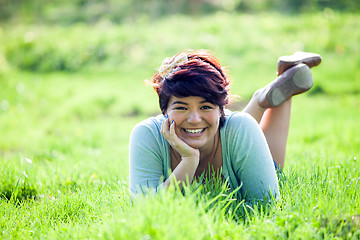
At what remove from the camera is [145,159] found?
Answer: 2678 millimetres

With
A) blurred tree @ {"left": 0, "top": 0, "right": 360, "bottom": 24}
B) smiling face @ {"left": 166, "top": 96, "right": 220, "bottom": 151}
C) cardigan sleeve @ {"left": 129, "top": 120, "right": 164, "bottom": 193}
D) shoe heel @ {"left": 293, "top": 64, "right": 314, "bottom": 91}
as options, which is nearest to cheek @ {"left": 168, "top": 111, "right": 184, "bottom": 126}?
smiling face @ {"left": 166, "top": 96, "right": 220, "bottom": 151}

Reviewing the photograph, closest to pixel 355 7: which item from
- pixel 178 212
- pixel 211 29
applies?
pixel 211 29

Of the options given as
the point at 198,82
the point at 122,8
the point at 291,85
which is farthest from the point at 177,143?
the point at 122,8

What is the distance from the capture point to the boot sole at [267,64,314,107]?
11.3 feet

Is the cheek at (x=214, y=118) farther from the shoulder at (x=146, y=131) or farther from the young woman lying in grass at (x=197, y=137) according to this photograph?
the shoulder at (x=146, y=131)

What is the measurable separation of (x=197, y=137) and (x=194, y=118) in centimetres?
15

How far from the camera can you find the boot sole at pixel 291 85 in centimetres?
344

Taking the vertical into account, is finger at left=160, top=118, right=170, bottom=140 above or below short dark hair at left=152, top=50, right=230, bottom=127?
below

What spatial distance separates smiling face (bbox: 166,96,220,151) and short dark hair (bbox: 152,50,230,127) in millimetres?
48

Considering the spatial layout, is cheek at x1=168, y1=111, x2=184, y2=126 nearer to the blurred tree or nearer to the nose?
the nose

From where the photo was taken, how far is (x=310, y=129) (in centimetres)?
621

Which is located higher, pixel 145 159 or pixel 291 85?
pixel 291 85

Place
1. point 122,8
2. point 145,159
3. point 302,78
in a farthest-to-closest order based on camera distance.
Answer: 1. point 122,8
2. point 302,78
3. point 145,159

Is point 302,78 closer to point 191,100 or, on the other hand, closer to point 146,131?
point 191,100
